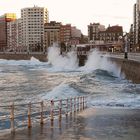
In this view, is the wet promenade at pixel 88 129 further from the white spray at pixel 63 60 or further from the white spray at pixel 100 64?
the white spray at pixel 63 60

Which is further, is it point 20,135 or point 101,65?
point 101,65

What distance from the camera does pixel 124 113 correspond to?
20.9 m

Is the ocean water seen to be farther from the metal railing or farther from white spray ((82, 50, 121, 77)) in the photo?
the metal railing

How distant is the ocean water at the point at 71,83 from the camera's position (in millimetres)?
31156

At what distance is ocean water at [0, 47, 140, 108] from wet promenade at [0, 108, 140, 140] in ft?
22.9

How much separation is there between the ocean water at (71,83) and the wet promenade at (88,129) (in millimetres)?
A: 6990

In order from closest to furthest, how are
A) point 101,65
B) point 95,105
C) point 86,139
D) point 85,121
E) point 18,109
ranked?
point 86,139, point 85,121, point 18,109, point 95,105, point 101,65

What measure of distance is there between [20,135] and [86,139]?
186 centimetres

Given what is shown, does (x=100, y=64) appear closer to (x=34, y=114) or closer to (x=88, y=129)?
(x=34, y=114)

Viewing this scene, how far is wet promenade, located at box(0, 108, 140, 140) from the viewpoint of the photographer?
13.0m

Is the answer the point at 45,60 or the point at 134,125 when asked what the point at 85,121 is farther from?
the point at 45,60

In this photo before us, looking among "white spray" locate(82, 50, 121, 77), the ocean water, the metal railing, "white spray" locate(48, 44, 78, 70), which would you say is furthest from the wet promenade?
"white spray" locate(48, 44, 78, 70)

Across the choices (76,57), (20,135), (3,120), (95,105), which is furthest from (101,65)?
(20,135)

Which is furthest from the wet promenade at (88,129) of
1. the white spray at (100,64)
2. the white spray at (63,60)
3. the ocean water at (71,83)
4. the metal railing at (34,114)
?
the white spray at (63,60)
